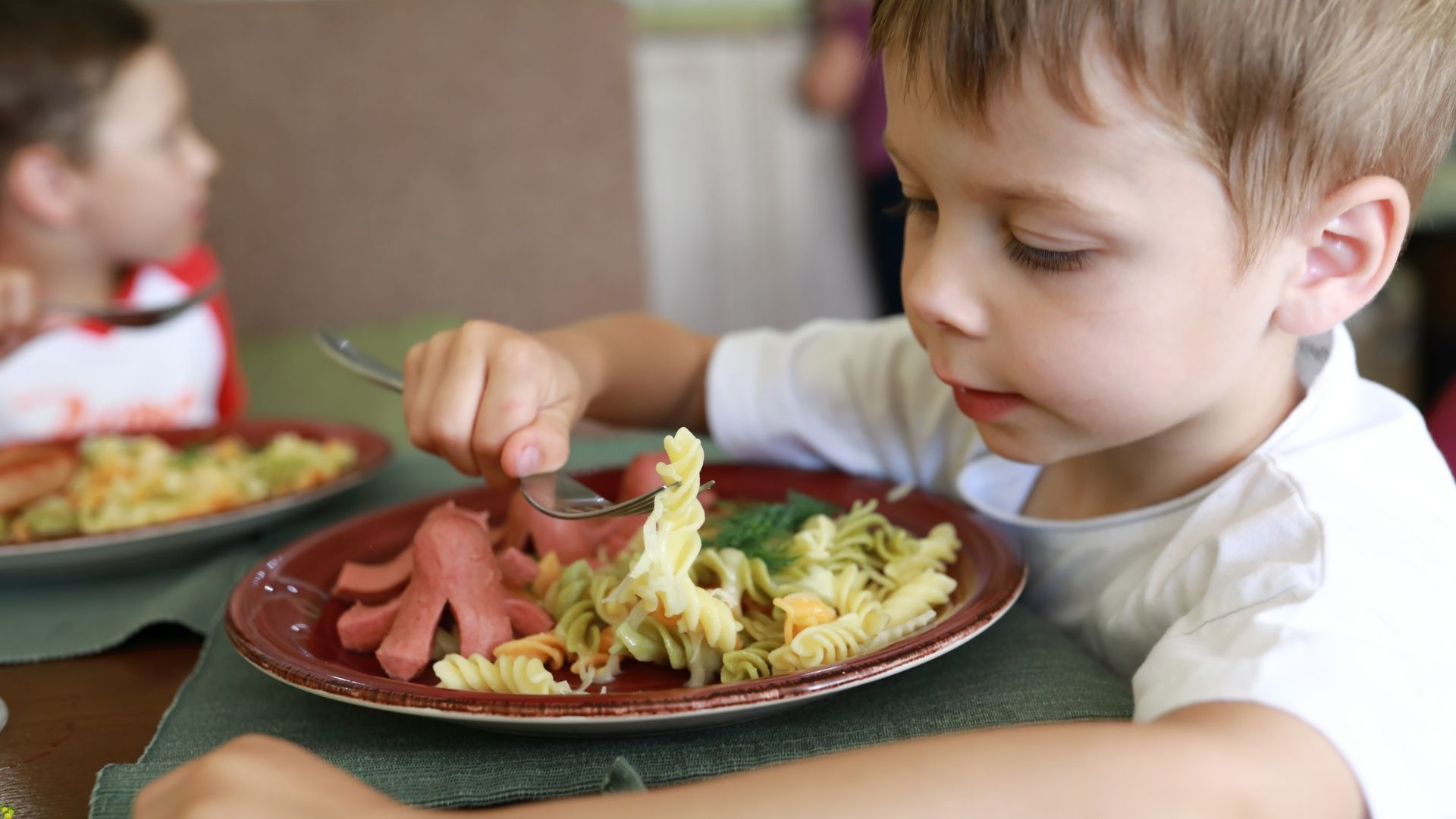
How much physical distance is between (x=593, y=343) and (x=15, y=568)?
0.54 metres

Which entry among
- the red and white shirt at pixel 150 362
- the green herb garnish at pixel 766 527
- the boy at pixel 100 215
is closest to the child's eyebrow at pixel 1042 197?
the green herb garnish at pixel 766 527

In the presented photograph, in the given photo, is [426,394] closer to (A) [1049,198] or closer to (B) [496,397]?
(B) [496,397]

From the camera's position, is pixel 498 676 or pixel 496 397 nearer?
pixel 498 676

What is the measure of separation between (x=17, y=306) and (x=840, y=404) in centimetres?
109

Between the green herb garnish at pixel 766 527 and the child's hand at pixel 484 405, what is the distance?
0.44ft

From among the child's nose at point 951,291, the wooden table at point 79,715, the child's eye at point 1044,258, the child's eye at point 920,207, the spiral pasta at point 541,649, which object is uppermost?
the child's eye at point 920,207

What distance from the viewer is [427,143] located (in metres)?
2.50

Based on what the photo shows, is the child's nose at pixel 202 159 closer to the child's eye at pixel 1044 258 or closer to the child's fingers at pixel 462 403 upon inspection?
the child's fingers at pixel 462 403

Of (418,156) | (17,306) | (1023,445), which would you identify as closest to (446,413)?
(1023,445)

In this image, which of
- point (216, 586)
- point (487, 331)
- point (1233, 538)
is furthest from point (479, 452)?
point (1233, 538)

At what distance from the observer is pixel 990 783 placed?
50cm

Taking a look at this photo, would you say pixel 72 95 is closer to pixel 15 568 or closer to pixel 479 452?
pixel 15 568

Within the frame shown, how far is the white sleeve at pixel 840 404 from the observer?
112 cm

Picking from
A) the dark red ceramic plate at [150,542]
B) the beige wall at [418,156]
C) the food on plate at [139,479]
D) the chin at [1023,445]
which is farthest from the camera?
the beige wall at [418,156]
